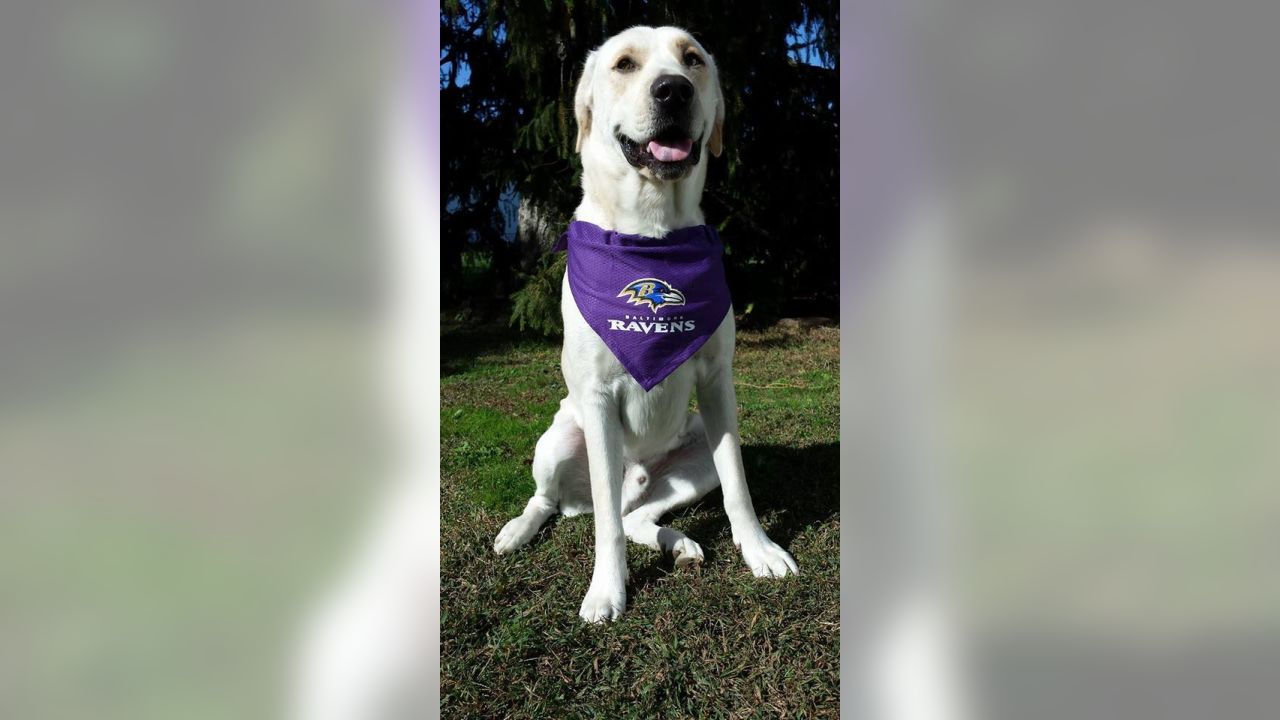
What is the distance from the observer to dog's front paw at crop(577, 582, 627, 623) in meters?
2.00

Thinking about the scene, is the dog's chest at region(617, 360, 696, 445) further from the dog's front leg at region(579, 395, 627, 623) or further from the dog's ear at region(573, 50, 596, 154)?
the dog's ear at region(573, 50, 596, 154)

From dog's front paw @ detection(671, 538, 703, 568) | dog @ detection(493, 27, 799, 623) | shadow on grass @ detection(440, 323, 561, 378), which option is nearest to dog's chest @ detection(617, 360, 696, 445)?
dog @ detection(493, 27, 799, 623)

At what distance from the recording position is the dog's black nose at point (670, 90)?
199 cm

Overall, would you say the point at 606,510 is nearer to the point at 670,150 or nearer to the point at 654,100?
the point at 670,150

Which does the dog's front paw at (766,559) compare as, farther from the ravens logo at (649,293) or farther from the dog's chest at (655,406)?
the ravens logo at (649,293)

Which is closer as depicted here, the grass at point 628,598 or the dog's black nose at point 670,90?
the grass at point 628,598

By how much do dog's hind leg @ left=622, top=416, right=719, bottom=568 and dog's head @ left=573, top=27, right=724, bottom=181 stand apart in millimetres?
1031

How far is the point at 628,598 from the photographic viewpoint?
2096mm

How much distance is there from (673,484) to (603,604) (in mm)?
668

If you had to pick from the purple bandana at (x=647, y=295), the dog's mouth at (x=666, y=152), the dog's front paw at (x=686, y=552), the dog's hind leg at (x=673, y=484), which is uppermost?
the dog's mouth at (x=666, y=152)

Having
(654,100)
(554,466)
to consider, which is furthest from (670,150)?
(554,466)

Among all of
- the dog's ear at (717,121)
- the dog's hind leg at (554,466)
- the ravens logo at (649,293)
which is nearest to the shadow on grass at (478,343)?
the dog's hind leg at (554,466)
